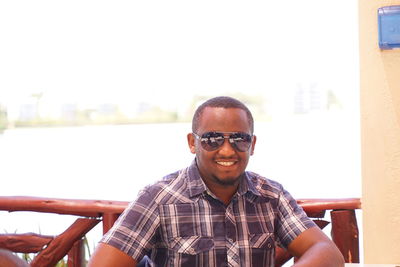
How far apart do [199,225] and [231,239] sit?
112 millimetres

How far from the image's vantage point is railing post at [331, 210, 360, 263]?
229 centimetres

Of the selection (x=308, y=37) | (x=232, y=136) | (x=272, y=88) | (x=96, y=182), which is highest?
(x=308, y=37)

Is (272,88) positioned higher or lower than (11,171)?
higher

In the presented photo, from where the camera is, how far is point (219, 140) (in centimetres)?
175

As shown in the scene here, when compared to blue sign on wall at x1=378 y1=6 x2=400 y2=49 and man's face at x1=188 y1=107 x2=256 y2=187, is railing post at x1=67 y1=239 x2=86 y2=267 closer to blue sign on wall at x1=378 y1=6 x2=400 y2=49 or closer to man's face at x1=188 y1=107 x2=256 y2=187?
man's face at x1=188 y1=107 x2=256 y2=187

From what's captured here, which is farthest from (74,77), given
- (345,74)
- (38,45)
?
(345,74)

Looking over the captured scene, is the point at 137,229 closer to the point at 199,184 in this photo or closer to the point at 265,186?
the point at 199,184

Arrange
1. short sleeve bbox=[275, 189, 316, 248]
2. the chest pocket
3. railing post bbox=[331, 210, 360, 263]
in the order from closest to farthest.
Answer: the chest pocket < short sleeve bbox=[275, 189, 316, 248] < railing post bbox=[331, 210, 360, 263]

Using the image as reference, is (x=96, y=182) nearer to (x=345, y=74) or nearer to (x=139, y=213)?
(x=345, y=74)

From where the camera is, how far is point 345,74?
2773 millimetres

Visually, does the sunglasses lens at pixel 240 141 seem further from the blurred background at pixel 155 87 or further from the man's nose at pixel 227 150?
the blurred background at pixel 155 87

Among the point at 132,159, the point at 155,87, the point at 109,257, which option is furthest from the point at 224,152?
the point at 132,159

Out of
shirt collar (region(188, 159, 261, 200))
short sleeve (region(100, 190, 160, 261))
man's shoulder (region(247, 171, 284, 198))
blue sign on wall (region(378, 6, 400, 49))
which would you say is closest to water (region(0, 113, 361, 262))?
blue sign on wall (region(378, 6, 400, 49))

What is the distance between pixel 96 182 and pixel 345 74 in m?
1.85
